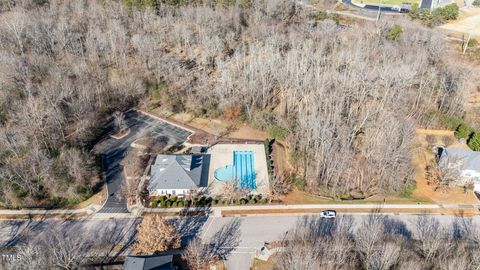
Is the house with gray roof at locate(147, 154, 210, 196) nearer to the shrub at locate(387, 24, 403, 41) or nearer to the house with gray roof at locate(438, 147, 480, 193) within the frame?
the house with gray roof at locate(438, 147, 480, 193)

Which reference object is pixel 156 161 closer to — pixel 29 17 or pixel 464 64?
pixel 29 17

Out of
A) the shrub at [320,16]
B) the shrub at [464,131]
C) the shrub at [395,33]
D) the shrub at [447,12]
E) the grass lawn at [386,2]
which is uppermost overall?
the grass lawn at [386,2]

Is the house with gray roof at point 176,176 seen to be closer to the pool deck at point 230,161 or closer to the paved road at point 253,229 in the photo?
the pool deck at point 230,161

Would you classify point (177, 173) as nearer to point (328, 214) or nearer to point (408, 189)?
point (328, 214)

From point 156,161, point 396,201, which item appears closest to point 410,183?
point 396,201

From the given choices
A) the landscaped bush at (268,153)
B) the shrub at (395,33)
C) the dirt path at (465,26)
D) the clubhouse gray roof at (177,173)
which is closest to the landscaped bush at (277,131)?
the landscaped bush at (268,153)

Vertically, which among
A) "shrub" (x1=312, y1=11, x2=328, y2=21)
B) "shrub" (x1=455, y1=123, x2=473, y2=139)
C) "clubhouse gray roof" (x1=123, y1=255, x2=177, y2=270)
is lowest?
"clubhouse gray roof" (x1=123, y1=255, x2=177, y2=270)

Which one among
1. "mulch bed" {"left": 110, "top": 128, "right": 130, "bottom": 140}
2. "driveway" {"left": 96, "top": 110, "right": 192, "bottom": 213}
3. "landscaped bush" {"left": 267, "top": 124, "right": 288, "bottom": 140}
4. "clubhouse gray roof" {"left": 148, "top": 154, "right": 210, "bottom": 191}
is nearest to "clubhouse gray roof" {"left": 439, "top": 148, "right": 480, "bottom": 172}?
"landscaped bush" {"left": 267, "top": 124, "right": 288, "bottom": 140}
